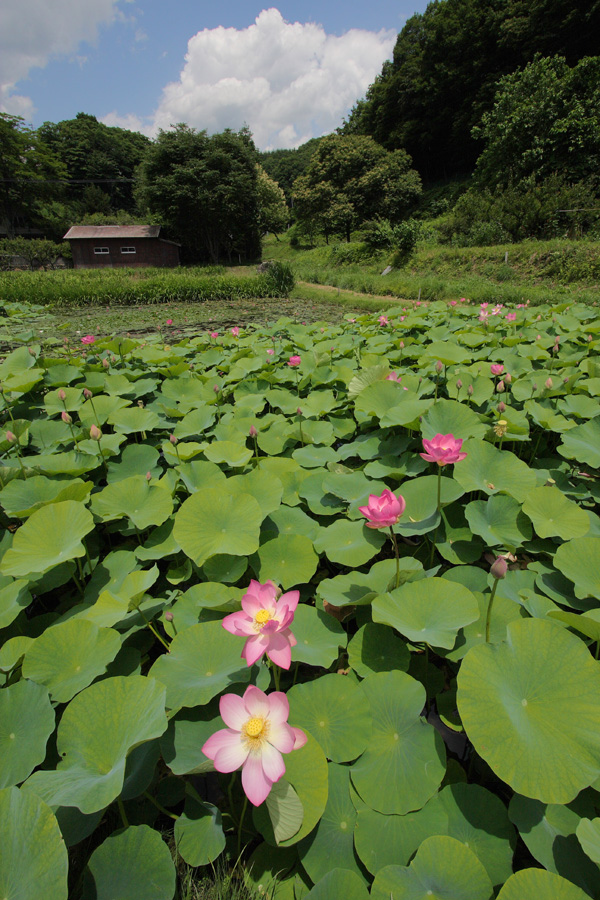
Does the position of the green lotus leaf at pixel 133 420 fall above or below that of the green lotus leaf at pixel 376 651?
above

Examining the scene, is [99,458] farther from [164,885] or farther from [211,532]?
[164,885]

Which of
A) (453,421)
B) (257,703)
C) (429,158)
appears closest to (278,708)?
(257,703)

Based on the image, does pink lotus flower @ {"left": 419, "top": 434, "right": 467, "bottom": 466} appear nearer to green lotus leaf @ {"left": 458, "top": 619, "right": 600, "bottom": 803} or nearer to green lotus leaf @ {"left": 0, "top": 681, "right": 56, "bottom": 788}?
green lotus leaf @ {"left": 458, "top": 619, "right": 600, "bottom": 803}

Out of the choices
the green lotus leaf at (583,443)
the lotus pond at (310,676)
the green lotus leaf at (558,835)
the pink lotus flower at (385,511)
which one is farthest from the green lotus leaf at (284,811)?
the green lotus leaf at (583,443)

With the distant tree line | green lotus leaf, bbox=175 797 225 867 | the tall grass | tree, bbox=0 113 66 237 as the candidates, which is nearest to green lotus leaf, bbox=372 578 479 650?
green lotus leaf, bbox=175 797 225 867

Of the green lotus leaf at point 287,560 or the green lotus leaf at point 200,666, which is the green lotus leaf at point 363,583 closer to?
the green lotus leaf at point 287,560

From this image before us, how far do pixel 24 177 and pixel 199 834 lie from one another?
150 ft

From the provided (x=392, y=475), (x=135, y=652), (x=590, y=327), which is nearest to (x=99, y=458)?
(x=135, y=652)

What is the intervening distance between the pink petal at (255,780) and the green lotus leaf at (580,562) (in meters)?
0.86

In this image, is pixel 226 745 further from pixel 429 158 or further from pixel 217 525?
pixel 429 158

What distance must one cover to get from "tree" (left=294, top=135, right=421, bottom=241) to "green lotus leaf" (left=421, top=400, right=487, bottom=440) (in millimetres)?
26647

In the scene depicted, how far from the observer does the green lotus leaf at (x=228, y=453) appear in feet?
5.39

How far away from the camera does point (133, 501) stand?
1.47 metres

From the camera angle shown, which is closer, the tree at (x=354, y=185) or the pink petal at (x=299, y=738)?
the pink petal at (x=299, y=738)
